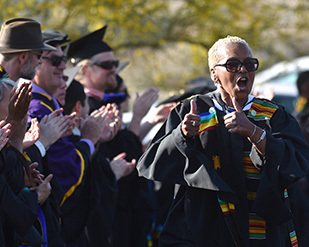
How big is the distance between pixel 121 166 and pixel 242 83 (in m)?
2.41

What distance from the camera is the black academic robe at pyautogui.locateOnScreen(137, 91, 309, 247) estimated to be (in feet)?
15.8

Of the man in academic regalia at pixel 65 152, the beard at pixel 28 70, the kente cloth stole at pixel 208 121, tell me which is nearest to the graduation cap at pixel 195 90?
the man in academic regalia at pixel 65 152

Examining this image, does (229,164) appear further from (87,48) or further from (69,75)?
(87,48)

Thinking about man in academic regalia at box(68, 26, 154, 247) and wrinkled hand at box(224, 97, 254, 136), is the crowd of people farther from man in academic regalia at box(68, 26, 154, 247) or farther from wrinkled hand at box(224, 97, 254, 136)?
man in academic regalia at box(68, 26, 154, 247)

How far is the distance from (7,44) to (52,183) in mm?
1143

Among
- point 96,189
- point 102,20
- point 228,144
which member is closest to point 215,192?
point 228,144

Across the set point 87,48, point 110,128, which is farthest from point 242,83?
point 87,48

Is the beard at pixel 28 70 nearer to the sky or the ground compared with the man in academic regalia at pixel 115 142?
nearer to the sky

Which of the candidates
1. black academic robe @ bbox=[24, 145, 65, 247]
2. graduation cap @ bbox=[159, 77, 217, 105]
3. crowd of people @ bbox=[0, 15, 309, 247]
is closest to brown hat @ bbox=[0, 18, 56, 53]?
crowd of people @ bbox=[0, 15, 309, 247]

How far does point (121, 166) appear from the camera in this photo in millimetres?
7145

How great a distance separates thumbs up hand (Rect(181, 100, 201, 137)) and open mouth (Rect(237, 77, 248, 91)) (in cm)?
38

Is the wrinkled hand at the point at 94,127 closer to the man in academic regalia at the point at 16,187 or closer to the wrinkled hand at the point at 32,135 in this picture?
the wrinkled hand at the point at 32,135

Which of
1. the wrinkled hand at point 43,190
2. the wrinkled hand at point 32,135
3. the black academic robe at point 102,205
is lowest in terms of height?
the black academic robe at point 102,205

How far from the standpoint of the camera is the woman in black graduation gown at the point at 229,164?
15.8ft
